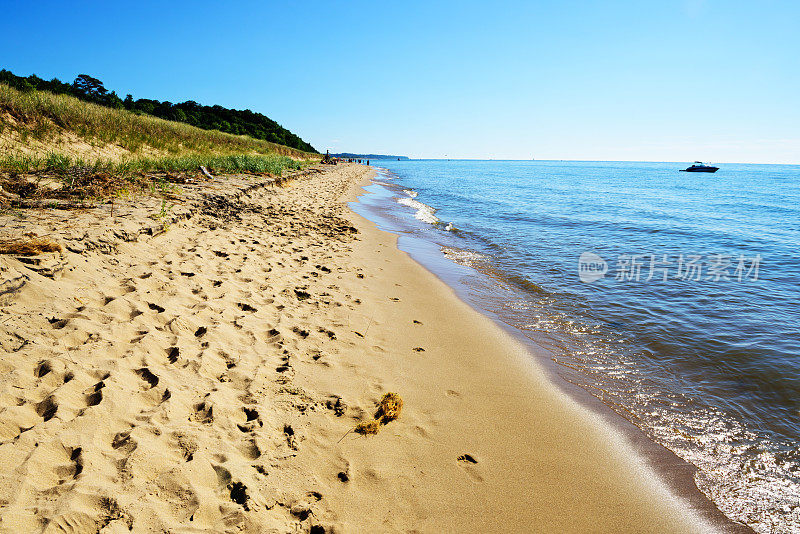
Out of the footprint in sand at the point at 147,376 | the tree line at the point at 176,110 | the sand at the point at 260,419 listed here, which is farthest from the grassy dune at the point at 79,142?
the tree line at the point at 176,110

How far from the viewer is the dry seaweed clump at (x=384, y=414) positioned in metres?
3.05

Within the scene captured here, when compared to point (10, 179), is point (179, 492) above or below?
below

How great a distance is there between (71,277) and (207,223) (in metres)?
3.89

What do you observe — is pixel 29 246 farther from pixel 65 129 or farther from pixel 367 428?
pixel 65 129

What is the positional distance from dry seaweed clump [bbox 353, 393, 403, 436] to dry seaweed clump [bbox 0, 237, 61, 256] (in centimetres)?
411

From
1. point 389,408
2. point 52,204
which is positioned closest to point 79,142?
point 52,204

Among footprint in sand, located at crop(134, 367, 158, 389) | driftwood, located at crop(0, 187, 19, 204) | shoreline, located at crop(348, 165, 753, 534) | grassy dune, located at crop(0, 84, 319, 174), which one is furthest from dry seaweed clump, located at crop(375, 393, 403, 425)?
grassy dune, located at crop(0, 84, 319, 174)

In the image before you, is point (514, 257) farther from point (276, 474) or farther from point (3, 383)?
point (3, 383)

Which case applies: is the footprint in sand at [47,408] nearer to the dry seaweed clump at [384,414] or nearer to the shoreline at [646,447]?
the dry seaweed clump at [384,414]

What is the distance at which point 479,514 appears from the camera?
2471 millimetres

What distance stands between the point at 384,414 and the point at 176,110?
55.5 meters

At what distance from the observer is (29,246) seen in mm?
4008

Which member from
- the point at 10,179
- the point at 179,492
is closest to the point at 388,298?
the point at 179,492

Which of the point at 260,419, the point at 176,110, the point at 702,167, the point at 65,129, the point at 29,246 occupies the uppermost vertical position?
the point at 176,110
